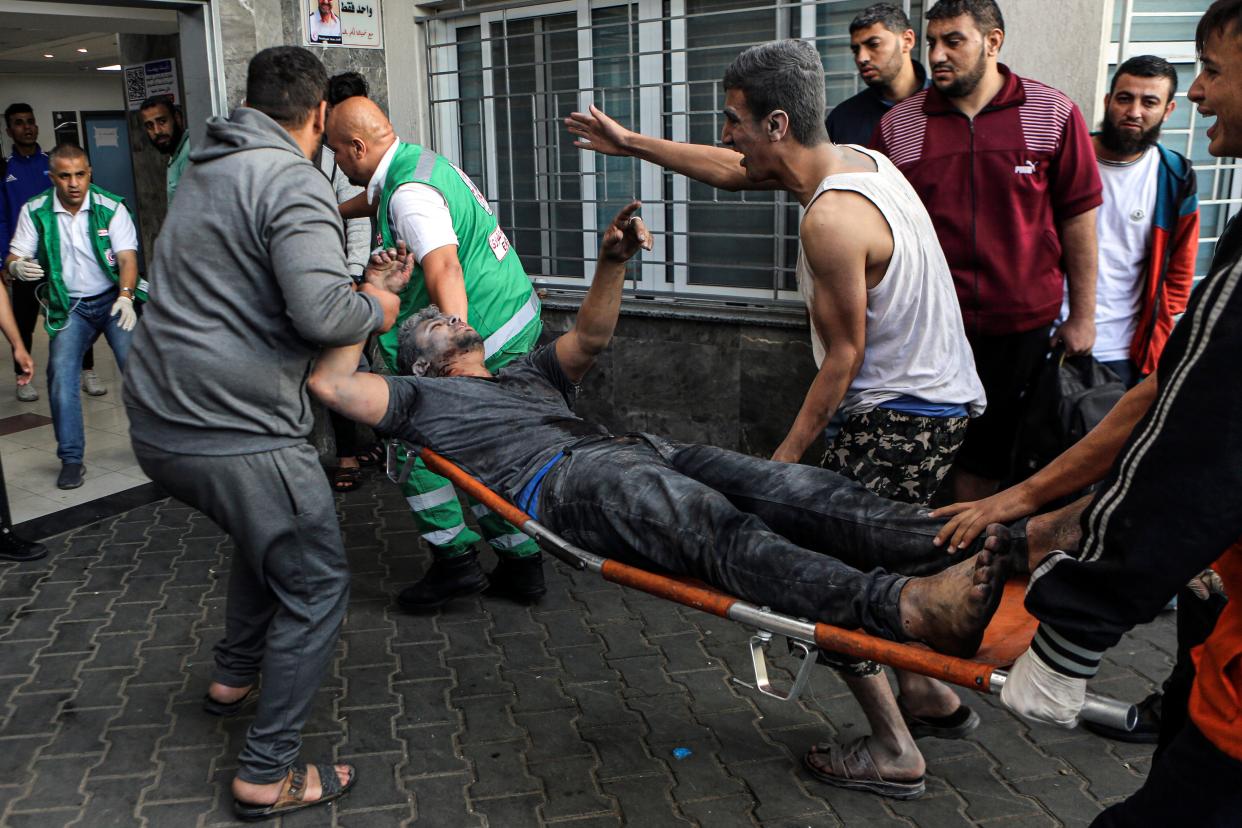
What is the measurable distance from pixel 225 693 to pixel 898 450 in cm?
229

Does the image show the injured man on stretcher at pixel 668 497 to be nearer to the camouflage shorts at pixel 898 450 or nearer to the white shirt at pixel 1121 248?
the camouflage shorts at pixel 898 450

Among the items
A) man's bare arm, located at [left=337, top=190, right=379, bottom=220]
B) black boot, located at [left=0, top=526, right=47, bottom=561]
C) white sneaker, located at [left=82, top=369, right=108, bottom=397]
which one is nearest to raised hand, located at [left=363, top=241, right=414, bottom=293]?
man's bare arm, located at [left=337, top=190, right=379, bottom=220]

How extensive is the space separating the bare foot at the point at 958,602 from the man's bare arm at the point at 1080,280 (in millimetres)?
1937

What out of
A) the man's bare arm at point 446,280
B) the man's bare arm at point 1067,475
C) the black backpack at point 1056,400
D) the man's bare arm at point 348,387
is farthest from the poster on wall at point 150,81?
the man's bare arm at point 1067,475

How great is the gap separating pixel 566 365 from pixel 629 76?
286cm

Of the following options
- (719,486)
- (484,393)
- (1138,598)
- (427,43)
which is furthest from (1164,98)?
(427,43)

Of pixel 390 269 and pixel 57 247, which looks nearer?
pixel 390 269

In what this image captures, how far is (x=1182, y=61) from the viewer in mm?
4684

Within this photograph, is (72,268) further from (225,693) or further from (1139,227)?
(1139,227)

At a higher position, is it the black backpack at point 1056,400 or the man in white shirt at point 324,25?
the man in white shirt at point 324,25

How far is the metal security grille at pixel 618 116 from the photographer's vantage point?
5496 mm

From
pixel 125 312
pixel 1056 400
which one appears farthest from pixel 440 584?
pixel 125 312

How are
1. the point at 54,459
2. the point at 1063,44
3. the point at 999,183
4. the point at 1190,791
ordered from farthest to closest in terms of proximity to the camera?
the point at 54,459 → the point at 1063,44 → the point at 999,183 → the point at 1190,791

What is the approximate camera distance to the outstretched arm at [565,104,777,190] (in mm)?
3785
